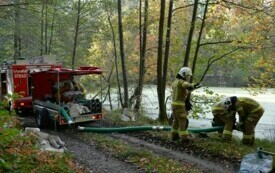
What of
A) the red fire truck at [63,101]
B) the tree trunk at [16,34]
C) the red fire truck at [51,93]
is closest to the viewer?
the red fire truck at [63,101]

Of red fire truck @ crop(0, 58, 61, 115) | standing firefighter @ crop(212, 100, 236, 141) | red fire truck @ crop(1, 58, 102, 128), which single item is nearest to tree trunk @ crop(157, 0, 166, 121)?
red fire truck @ crop(1, 58, 102, 128)

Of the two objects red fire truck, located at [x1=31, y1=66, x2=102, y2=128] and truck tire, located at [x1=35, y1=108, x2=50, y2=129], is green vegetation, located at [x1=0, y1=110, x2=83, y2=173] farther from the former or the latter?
truck tire, located at [x1=35, y1=108, x2=50, y2=129]

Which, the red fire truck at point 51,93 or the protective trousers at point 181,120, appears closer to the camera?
the protective trousers at point 181,120

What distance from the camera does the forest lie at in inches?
568

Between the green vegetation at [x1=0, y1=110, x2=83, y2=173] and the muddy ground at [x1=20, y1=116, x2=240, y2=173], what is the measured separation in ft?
2.84

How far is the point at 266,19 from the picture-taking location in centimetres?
1513

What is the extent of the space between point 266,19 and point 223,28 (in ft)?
6.28

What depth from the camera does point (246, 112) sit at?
9.05 metres

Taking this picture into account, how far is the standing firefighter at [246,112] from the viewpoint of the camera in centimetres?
885

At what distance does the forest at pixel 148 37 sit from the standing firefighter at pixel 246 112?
13.9 feet

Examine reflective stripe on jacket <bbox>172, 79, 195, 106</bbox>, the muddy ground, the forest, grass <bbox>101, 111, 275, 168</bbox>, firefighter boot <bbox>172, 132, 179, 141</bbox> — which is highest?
the forest

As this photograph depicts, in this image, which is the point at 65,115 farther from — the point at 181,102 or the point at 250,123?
the point at 250,123

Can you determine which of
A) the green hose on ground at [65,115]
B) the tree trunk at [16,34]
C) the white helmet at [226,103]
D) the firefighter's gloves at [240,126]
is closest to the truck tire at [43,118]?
the green hose on ground at [65,115]

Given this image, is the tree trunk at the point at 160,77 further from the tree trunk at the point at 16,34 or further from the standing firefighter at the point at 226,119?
the tree trunk at the point at 16,34
